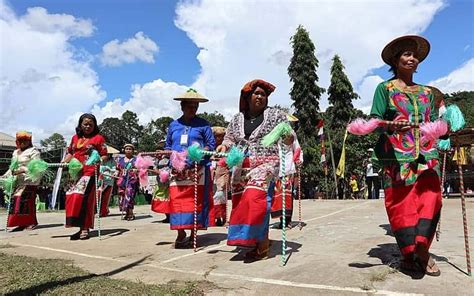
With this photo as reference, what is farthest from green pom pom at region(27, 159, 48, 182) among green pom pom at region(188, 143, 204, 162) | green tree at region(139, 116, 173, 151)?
green tree at region(139, 116, 173, 151)

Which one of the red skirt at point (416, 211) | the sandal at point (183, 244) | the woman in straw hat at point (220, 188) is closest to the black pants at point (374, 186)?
the woman in straw hat at point (220, 188)

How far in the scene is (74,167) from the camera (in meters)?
7.55

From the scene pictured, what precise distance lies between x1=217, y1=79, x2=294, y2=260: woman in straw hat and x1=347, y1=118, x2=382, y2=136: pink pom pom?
123cm

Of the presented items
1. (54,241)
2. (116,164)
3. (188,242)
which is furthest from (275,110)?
(116,164)

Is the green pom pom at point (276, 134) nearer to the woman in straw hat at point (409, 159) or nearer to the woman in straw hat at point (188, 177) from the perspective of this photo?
the woman in straw hat at point (409, 159)

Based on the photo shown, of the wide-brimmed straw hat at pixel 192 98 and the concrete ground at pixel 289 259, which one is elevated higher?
the wide-brimmed straw hat at pixel 192 98

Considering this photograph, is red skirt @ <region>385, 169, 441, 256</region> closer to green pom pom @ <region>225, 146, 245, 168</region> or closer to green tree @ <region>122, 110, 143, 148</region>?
green pom pom @ <region>225, 146, 245, 168</region>

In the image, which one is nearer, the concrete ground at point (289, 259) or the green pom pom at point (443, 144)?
the concrete ground at point (289, 259)

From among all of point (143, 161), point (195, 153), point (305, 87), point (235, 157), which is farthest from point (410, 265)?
point (305, 87)

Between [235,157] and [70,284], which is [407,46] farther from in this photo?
[70,284]

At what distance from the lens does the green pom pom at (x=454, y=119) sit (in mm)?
4109

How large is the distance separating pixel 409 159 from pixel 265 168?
1.68 m

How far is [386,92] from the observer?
4461mm

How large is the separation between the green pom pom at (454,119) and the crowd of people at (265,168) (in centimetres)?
22
